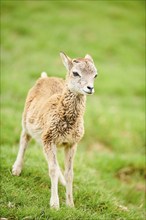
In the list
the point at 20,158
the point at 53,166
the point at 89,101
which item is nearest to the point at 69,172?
the point at 53,166

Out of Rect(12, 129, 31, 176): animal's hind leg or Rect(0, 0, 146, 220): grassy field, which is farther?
Rect(12, 129, 31, 176): animal's hind leg

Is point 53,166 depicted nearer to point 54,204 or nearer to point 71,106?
point 54,204

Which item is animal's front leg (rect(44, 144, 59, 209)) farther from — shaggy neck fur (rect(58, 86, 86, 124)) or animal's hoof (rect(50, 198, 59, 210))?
shaggy neck fur (rect(58, 86, 86, 124))

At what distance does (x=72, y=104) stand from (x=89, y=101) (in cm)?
904

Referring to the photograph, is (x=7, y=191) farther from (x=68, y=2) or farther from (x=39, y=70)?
(x=68, y=2)

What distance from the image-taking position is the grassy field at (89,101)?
25.0 feet

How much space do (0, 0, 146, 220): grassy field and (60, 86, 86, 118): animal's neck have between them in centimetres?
156

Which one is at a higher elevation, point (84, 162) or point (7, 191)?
point (7, 191)

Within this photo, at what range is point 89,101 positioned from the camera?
16.3 m

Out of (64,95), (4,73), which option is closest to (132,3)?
(4,73)

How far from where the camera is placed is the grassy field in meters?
7.62

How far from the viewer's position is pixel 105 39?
25.2 metres

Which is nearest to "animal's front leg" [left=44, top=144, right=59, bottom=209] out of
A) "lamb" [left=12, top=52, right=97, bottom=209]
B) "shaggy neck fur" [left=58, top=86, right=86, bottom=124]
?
"lamb" [left=12, top=52, right=97, bottom=209]

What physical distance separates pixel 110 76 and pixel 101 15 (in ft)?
38.1
